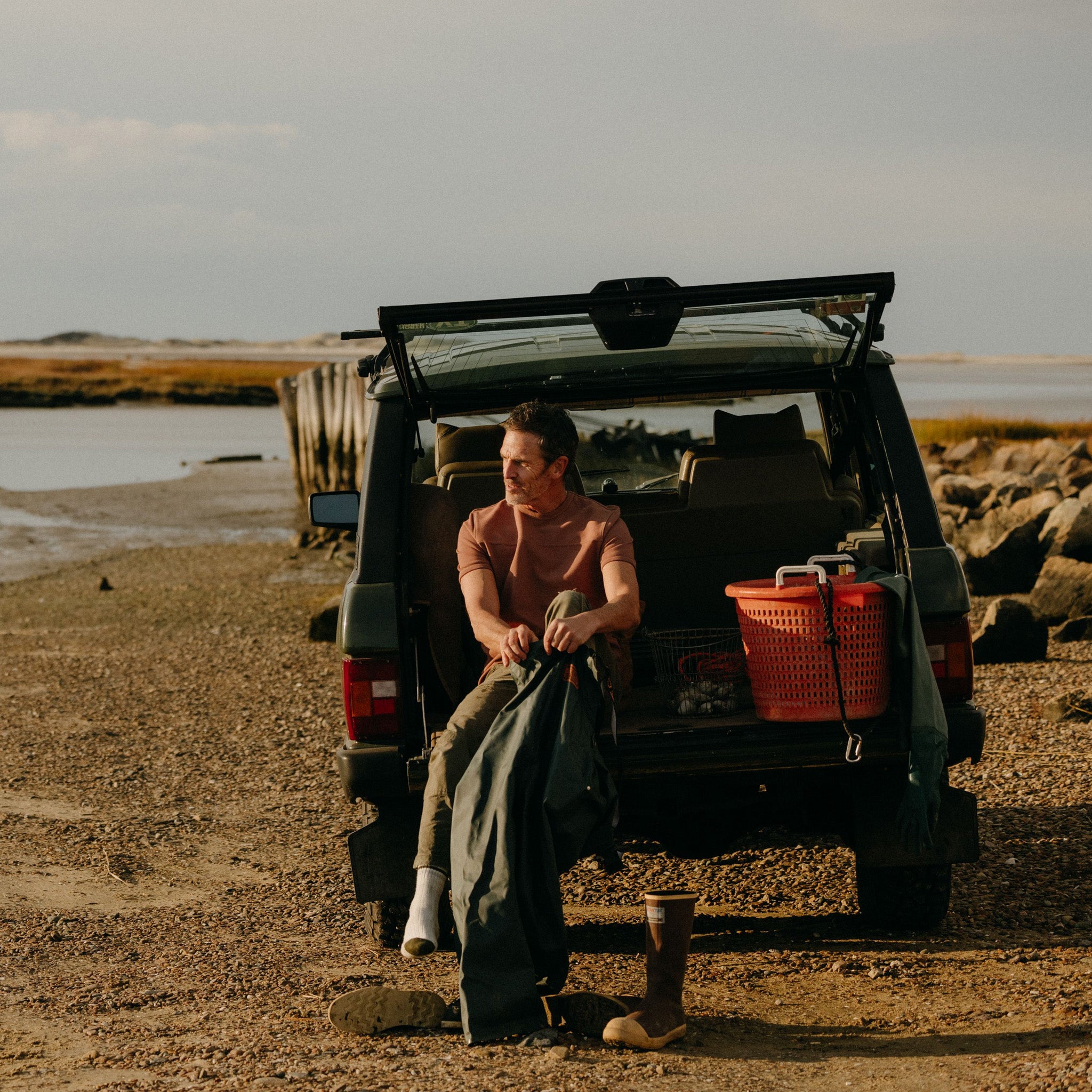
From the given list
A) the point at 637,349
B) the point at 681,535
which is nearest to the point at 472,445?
the point at 681,535

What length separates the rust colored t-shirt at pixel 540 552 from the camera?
4703 millimetres

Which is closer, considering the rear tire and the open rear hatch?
the open rear hatch

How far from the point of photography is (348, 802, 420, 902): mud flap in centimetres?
452

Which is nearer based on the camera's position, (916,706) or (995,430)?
(916,706)

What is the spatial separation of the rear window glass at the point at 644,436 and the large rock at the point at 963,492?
3.22 metres

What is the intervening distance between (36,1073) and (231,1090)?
57cm

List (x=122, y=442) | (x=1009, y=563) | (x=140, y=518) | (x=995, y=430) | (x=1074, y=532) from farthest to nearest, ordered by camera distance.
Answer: (x=122, y=442)
(x=995, y=430)
(x=140, y=518)
(x=1009, y=563)
(x=1074, y=532)

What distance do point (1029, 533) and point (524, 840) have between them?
9.71m

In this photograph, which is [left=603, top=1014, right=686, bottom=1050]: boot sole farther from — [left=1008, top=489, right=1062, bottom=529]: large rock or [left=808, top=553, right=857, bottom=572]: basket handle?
[left=1008, top=489, right=1062, bottom=529]: large rock

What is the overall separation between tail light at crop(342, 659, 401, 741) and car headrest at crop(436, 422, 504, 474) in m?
1.28

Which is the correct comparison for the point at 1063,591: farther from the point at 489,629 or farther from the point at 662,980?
the point at 662,980

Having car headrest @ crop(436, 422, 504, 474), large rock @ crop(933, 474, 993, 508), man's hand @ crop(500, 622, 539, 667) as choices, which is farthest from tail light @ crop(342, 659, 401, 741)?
large rock @ crop(933, 474, 993, 508)

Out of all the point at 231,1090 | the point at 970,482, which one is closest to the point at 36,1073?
the point at 231,1090

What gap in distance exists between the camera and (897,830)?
4.55m
